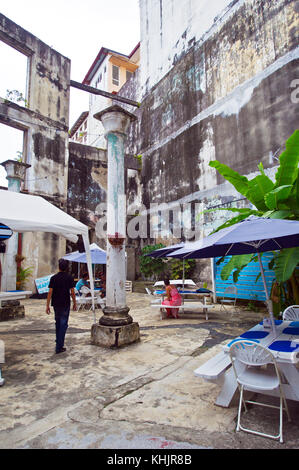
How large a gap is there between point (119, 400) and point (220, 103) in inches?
480

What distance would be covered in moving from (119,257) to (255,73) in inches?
365

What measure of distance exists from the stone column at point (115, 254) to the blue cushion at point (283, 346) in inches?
120

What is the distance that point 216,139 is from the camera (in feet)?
41.2

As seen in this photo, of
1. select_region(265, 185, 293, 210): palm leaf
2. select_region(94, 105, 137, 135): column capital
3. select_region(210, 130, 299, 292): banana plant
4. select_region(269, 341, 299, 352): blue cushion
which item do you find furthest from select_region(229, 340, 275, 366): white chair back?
select_region(94, 105, 137, 135): column capital

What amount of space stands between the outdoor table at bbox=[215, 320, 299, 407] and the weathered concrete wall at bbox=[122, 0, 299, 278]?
7606 mm

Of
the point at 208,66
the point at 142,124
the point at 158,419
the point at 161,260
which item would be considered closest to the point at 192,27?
the point at 208,66

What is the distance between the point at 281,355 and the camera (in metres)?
2.89

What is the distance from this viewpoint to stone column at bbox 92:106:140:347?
561 cm

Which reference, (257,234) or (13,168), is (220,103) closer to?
(13,168)

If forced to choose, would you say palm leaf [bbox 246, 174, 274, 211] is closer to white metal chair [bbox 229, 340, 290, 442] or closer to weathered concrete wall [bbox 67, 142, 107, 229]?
white metal chair [bbox 229, 340, 290, 442]

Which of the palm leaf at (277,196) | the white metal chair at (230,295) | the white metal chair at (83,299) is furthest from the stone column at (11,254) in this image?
the palm leaf at (277,196)

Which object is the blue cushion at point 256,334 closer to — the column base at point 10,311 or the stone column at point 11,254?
the column base at point 10,311

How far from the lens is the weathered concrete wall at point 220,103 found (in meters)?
9.98

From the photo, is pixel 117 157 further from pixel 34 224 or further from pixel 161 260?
pixel 161 260
